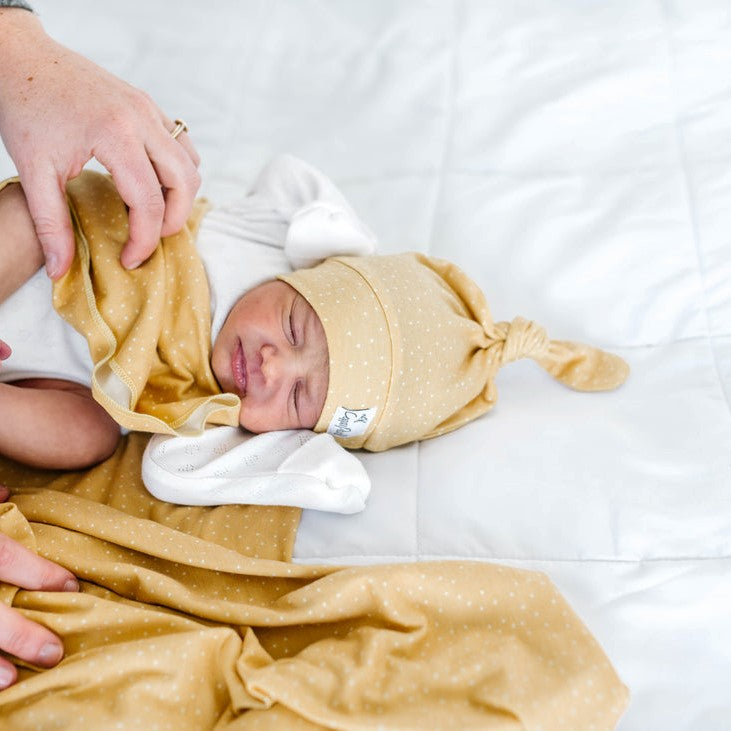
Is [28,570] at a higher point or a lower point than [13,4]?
lower

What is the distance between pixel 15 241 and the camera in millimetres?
1250

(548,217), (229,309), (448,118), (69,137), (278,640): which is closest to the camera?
(278,640)

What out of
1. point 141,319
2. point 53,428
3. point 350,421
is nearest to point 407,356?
point 350,421

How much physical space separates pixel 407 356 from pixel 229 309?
28cm

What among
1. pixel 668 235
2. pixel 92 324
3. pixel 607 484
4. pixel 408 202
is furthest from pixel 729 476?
pixel 92 324

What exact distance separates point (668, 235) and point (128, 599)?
3.41ft

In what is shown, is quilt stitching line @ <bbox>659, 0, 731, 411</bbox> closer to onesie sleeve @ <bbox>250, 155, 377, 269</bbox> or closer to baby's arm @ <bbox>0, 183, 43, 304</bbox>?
onesie sleeve @ <bbox>250, 155, 377, 269</bbox>

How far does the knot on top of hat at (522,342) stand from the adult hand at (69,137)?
504 mm

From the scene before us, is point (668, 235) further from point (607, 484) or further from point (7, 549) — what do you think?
point (7, 549)

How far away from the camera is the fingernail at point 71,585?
40.9 inches

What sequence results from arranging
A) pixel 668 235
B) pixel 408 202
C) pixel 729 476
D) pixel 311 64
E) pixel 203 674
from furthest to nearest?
pixel 311 64 → pixel 408 202 → pixel 668 235 → pixel 729 476 → pixel 203 674

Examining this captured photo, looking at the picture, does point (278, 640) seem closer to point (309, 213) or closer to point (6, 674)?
point (6, 674)

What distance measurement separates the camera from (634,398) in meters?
1.32

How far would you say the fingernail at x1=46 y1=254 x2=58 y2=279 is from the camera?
121 cm
